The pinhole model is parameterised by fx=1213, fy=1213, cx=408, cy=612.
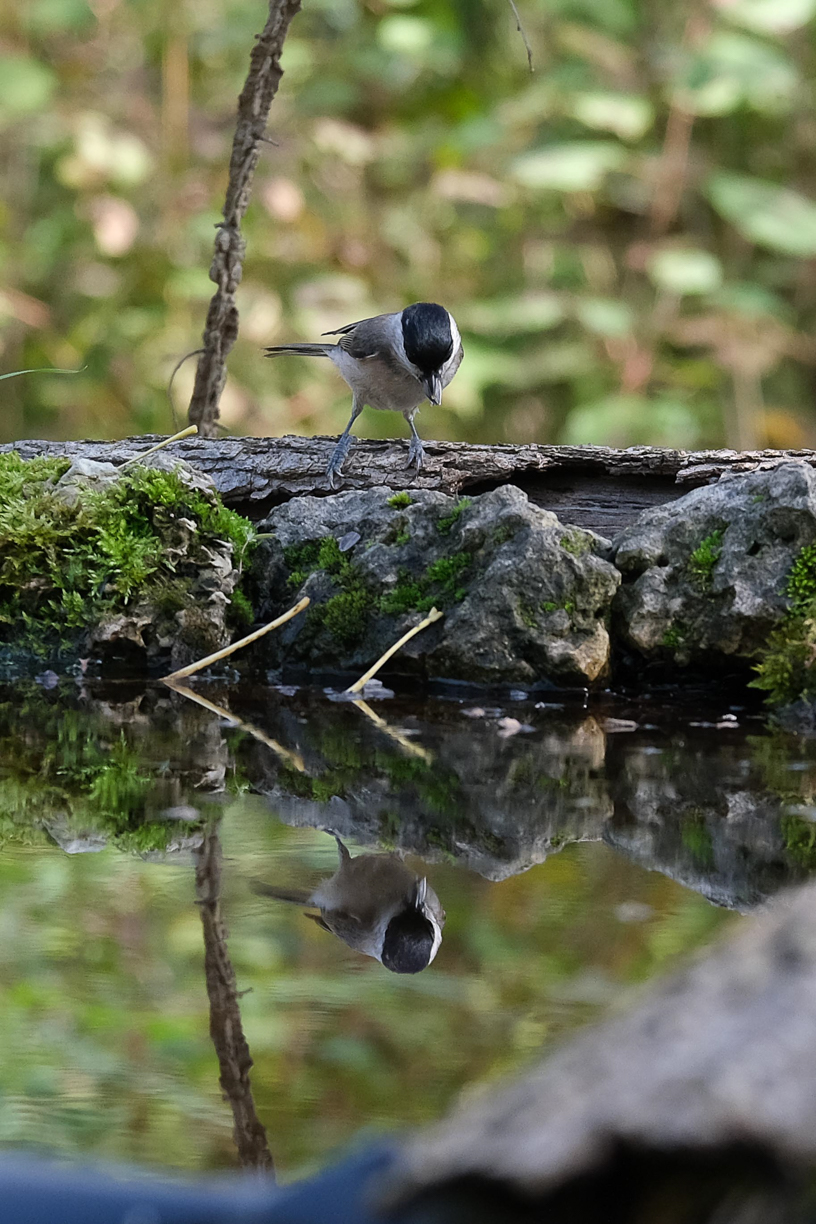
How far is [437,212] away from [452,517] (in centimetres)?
548

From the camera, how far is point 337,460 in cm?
338

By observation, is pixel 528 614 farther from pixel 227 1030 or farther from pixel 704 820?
pixel 227 1030

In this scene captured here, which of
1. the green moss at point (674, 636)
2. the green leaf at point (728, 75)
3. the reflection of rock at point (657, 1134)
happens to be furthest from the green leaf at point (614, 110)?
the reflection of rock at point (657, 1134)

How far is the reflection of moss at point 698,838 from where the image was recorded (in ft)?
5.22

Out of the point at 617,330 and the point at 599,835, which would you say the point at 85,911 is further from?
the point at 617,330

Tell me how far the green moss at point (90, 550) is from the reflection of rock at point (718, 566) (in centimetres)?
104

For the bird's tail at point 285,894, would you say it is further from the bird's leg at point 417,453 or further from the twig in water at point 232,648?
the bird's leg at point 417,453

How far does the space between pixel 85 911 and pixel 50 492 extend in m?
2.04

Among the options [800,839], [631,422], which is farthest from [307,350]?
[631,422]

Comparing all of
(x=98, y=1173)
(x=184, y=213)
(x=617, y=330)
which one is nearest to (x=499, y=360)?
(x=617, y=330)

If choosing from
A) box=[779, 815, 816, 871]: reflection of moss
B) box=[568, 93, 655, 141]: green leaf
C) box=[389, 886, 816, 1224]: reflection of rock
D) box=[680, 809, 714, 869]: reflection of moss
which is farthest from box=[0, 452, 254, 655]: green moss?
box=[568, 93, 655, 141]: green leaf

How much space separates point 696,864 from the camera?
1.56 meters

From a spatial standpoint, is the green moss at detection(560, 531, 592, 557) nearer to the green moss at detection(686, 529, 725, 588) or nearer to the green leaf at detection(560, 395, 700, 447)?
the green moss at detection(686, 529, 725, 588)

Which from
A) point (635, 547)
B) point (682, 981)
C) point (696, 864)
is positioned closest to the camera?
point (682, 981)
